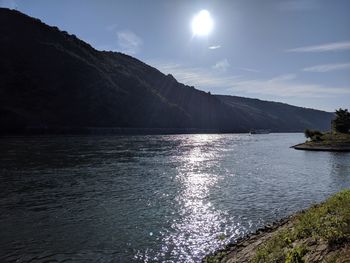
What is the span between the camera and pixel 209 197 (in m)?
35.3

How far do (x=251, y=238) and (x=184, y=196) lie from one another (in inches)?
622

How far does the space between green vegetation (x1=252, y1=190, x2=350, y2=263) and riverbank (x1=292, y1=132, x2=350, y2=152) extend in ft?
318

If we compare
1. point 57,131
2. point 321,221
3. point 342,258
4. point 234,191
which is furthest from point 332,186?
point 57,131

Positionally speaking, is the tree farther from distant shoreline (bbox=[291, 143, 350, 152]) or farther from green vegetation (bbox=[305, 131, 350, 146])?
distant shoreline (bbox=[291, 143, 350, 152])

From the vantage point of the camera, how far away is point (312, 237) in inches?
523

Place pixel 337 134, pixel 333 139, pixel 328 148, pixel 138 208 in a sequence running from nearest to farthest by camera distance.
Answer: pixel 138 208, pixel 328 148, pixel 333 139, pixel 337 134

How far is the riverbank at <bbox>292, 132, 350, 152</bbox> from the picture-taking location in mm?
105812

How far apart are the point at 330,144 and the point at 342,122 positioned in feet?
83.1

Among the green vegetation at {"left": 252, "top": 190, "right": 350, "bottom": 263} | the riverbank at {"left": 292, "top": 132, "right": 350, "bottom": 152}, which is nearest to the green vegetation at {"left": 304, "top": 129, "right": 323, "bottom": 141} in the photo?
the riverbank at {"left": 292, "top": 132, "right": 350, "bottom": 152}

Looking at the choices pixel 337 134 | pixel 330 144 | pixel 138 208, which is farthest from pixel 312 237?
pixel 337 134

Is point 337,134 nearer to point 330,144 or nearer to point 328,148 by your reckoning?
point 330,144

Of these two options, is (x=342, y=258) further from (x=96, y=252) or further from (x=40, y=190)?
(x=40, y=190)

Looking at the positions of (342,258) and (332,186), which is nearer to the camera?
(342,258)

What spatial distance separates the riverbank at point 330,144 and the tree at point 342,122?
907 centimetres
